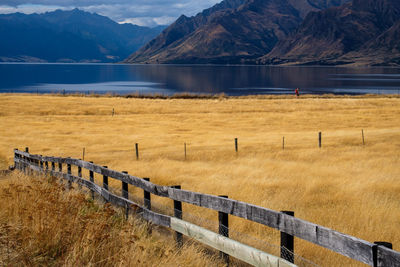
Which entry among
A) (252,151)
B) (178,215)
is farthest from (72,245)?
(252,151)

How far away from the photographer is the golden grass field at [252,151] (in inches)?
482

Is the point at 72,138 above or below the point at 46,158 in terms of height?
below

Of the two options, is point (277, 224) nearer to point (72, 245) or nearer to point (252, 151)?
point (72, 245)

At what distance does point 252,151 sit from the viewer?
3062 cm

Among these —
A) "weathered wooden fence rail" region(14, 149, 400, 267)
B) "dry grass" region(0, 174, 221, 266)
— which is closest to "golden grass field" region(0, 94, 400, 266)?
"weathered wooden fence rail" region(14, 149, 400, 267)

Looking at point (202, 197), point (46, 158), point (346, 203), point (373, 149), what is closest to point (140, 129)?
point (373, 149)

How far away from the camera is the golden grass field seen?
12.2 m

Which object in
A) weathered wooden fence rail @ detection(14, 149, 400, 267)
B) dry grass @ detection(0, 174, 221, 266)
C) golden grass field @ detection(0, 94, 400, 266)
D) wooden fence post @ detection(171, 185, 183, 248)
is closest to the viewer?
weathered wooden fence rail @ detection(14, 149, 400, 267)

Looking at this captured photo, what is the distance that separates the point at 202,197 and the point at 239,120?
5213cm

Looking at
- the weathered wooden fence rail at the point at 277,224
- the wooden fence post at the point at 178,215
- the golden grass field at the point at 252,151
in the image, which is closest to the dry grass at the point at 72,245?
the wooden fence post at the point at 178,215

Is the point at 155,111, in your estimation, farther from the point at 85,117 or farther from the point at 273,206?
the point at 273,206

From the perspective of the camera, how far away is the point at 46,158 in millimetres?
15555

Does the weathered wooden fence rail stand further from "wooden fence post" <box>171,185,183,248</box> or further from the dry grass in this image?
the dry grass

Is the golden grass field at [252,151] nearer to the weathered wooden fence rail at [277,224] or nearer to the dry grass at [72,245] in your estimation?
the weathered wooden fence rail at [277,224]
